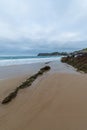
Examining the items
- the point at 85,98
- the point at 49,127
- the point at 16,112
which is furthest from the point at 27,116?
the point at 85,98

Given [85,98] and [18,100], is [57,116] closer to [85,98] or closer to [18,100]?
[85,98]

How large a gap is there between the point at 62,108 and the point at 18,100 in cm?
134

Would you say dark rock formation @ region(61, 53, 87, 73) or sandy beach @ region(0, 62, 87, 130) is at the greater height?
sandy beach @ region(0, 62, 87, 130)

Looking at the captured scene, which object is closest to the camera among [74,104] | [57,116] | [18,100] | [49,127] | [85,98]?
[49,127]

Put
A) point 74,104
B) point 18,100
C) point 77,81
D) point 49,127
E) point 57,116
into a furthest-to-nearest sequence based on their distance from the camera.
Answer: point 77,81, point 18,100, point 74,104, point 57,116, point 49,127

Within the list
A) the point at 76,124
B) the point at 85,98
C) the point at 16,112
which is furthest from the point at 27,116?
the point at 85,98

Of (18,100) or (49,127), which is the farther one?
(18,100)

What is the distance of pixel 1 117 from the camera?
3.62m

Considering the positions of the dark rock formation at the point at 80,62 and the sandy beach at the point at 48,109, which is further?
the dark rock formation at the point at 80,62

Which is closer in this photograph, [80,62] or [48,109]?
[48,109]

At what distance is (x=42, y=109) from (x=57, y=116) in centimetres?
49

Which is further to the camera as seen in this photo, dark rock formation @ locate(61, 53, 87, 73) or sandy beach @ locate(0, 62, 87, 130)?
dark rock formation @ locate(61, 53, 87, 73)

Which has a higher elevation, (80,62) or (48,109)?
(48,109)

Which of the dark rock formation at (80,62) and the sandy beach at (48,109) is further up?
the sandy beach at (48,109)
